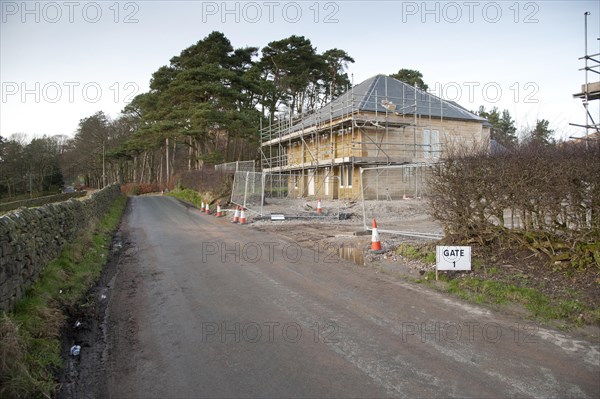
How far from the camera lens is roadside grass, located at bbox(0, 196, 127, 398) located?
3.87m

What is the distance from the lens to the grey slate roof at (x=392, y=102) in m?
28.3

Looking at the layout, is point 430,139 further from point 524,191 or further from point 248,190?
point 524,191

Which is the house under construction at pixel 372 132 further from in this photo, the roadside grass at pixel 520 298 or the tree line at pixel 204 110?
the roadside grass at pixel 520 298

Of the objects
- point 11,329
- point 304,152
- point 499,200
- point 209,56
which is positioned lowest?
point 11,329

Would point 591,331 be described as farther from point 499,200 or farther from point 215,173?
point 215,173

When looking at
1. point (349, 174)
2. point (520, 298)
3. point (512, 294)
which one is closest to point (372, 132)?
point (349, 174)

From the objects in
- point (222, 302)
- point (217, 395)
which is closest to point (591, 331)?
point (217, 395)

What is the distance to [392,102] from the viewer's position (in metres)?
29.2

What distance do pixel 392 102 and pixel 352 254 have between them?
2095 centimetres

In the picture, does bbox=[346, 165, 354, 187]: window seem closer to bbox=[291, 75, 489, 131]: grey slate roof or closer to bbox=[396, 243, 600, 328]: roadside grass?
bbox=[291, 75, 489, 131]: grey slate roof

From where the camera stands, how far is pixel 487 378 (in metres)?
4.04

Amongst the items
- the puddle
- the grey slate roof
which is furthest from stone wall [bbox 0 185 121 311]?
the grey slate roof

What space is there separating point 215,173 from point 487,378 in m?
28.6

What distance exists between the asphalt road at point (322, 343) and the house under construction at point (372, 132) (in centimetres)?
1775
